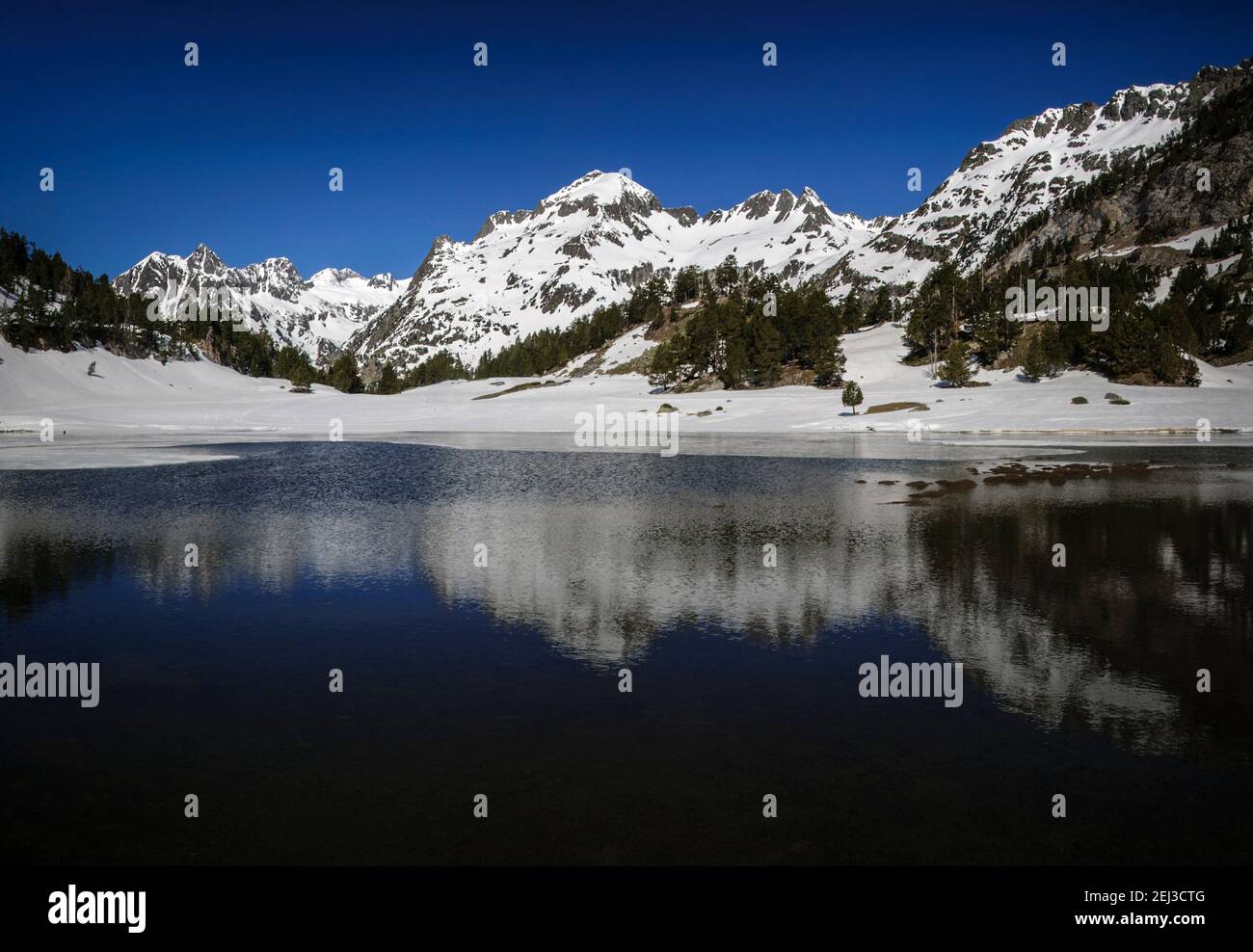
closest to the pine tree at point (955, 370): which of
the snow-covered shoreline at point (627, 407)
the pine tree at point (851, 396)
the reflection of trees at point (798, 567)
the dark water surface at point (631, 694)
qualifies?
the snow-covered shoreline at point (627, 407)

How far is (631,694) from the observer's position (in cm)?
1022

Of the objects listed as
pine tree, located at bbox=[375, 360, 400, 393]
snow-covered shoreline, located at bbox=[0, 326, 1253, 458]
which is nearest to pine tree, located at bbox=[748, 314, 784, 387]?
snow-covered shoreline, located at bbox=[0, 326, 1253, 458]

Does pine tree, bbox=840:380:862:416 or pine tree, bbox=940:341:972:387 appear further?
pine tree, bbox=940:341:972:387

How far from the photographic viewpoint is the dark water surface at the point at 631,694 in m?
7.12

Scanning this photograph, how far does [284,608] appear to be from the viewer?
14.3 meters

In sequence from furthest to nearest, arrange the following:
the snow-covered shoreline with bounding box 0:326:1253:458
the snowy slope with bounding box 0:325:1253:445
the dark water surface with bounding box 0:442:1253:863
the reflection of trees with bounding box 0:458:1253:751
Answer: the snowy slope with bounding box 0:325:1253:445 < the snow-covered shoreline with bounding box 0:326:1253:458 < the reflection of trees with bounding box 0:458:1253:751 < the dark water surface with bounding box 0:442:1253:863

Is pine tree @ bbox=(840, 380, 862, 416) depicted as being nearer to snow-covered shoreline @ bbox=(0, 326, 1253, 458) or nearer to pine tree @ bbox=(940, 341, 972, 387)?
snow-covered shoreline @ bbox=(0, 326, 1253, 458)

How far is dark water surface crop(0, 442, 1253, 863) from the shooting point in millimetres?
7117

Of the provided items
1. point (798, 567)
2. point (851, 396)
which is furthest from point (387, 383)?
point (798, 567)

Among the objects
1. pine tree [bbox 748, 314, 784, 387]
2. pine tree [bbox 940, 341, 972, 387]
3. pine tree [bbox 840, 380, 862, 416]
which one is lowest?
pine tree [bbox 840, 380, 862, 416]

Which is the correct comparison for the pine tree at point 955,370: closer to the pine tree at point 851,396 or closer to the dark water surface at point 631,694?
the pine tree at point 851,396

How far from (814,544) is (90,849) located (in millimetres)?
15552
